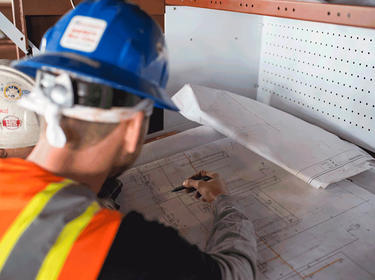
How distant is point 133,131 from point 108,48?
0.15 metres

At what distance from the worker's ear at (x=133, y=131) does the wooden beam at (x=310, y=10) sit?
443 mm

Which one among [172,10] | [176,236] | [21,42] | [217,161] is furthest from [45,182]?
[172,10]

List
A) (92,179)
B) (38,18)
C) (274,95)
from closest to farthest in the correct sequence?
(92,179)
(38,18)
(274,95)

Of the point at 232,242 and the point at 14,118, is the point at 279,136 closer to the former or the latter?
the point at 232,242

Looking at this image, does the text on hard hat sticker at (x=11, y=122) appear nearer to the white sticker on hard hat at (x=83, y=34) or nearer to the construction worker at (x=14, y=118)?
the construction worker at (x=14, y=118)

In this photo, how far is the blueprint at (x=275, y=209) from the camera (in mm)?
749

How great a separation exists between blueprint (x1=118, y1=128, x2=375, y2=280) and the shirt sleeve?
0.05 m

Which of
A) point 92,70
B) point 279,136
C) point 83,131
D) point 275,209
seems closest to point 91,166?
point 83,131

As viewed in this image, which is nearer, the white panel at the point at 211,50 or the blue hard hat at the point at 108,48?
the blue hard hat at the point at 108,48

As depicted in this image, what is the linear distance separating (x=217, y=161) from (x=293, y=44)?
0.57 m

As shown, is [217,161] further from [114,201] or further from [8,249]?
[8,249]

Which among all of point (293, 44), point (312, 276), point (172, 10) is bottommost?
point (312, 276)

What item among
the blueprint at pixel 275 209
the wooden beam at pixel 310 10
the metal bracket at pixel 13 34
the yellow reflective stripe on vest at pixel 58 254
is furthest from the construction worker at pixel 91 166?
the metal bracket at pixel 13 34

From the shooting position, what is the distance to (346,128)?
1250 millimetres
